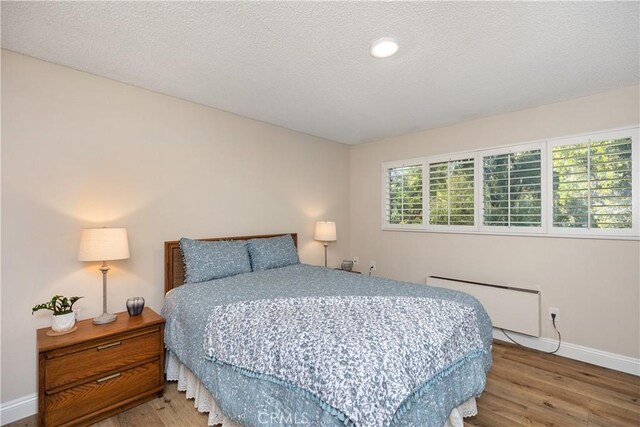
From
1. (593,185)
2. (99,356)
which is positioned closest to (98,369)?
(99,356)

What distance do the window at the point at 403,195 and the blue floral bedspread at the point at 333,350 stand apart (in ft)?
6.06

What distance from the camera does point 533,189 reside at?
10.0 feet

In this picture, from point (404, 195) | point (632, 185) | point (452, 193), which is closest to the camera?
point (632, 185)

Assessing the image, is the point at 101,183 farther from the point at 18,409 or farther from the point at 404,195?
the point at 404,195

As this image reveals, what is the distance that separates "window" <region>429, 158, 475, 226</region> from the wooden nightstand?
3186 millimetres

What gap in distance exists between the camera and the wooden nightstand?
175cm

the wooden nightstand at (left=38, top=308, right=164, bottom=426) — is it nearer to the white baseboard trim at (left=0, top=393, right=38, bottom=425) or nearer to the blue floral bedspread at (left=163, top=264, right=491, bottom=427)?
the blue floral bedspread at (left=163, top=264, right=491, bottom=427)

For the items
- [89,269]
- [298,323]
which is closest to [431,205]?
[298,323]

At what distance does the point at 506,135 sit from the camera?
3.21m

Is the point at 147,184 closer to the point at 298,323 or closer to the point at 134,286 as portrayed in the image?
the point at 134,286

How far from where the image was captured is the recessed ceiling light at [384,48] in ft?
6.13

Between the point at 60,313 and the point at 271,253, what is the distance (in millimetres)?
1711

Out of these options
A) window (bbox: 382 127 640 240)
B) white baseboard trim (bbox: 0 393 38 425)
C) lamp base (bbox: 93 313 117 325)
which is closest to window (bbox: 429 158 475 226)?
window (bbox: 382 127 640 240)

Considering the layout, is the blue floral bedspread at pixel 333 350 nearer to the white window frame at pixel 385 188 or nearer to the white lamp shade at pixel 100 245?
the white lamp shade at pixel 100 245
